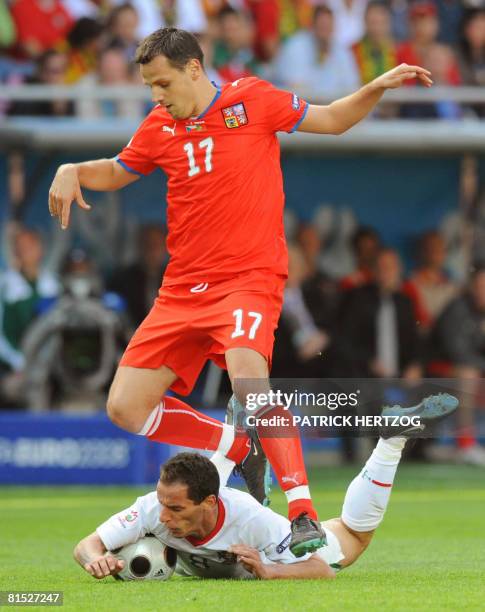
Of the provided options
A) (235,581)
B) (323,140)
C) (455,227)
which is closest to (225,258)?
(235,581)

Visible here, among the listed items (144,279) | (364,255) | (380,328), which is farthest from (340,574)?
(364,255)

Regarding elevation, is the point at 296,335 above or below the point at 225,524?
below

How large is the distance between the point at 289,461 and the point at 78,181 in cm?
199

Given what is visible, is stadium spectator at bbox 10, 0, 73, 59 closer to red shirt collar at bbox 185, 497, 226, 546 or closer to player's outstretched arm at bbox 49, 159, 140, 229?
player's outstretched arm at bbox 49, 159, 140, 229

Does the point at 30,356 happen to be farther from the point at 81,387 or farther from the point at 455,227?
the point at 455,227

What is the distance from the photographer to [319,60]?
1658cm

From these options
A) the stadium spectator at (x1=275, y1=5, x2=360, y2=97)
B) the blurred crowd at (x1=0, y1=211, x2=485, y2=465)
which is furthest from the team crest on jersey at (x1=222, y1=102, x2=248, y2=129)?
the stadium spectator at (x1=275, y1=5, x2=360, y2=97)

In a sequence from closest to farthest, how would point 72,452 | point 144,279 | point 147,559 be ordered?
point 147,559
point 72,452
point 144,279

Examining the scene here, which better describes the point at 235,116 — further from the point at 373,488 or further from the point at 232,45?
the point at 232,45

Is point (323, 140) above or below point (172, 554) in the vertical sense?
above

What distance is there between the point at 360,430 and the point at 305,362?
27.3 ft

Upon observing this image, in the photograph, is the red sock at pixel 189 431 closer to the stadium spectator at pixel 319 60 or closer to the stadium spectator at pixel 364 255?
the stadium spectator at pixel 364 255

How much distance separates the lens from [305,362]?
16.0 meters

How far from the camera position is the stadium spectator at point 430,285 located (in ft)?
55.3
